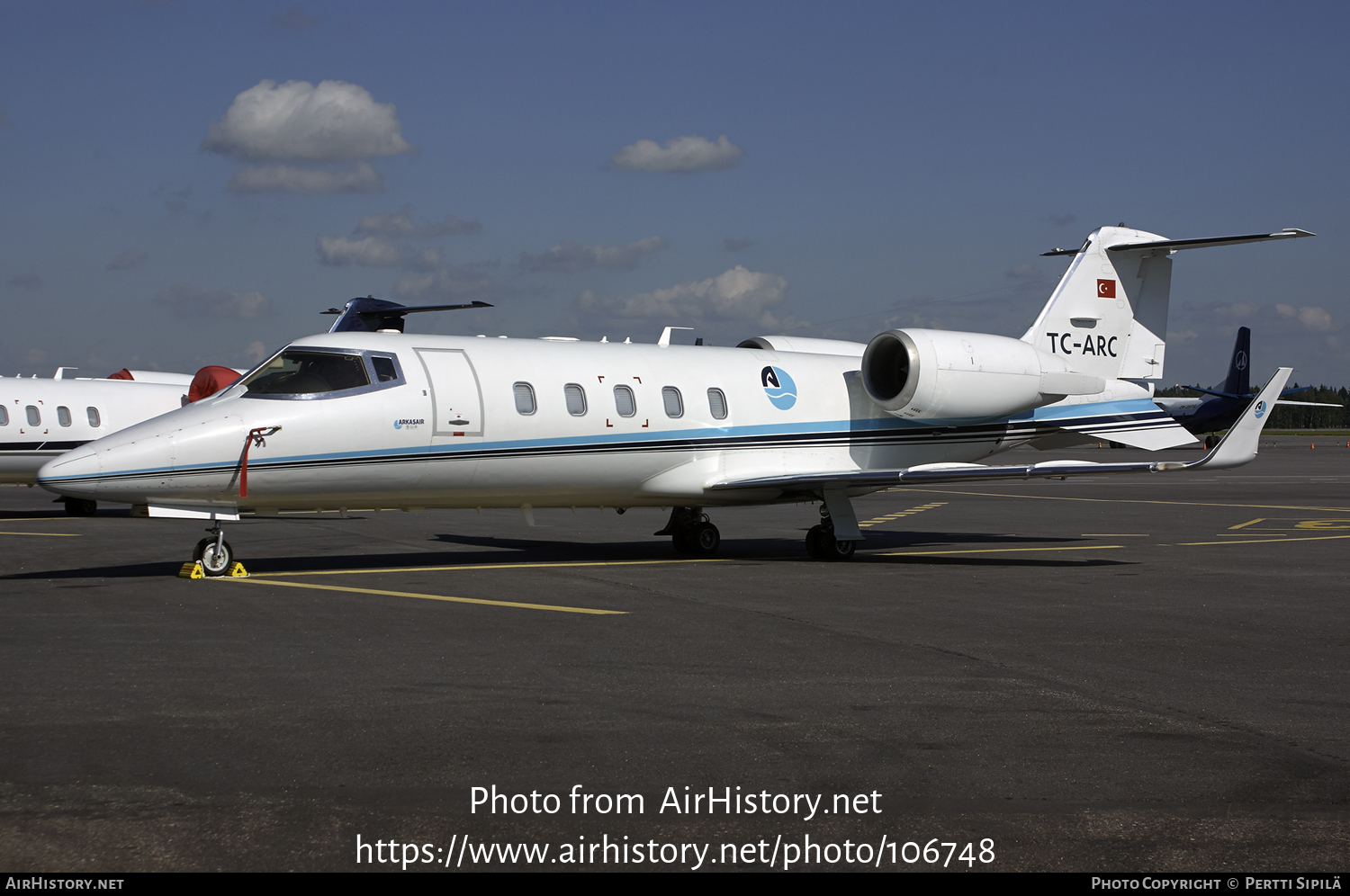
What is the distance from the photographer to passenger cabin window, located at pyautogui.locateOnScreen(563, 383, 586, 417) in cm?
1535

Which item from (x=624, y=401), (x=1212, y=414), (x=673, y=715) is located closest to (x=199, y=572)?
(x=624, y=401)

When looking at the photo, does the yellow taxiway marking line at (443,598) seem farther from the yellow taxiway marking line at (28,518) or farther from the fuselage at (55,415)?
the fuselage at (55,415)

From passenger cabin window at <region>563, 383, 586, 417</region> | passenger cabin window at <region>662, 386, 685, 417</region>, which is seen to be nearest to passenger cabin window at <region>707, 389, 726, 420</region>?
passenger cabin window at <region>662, 386, 685, 417</region>

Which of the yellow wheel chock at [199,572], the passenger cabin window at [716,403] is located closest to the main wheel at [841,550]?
the passenger cabin window at [716,403]

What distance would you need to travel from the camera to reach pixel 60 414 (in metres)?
25.5

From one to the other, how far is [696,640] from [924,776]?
160 inches

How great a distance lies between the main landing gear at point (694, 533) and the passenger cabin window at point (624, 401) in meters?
2.33

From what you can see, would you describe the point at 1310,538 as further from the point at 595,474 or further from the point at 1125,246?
the point at 595,474

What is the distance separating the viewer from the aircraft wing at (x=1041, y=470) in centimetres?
1461

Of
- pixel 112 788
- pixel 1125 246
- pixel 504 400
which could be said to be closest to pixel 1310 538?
pixel 1125 246

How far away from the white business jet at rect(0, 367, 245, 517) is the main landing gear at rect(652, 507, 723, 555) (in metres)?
11.8

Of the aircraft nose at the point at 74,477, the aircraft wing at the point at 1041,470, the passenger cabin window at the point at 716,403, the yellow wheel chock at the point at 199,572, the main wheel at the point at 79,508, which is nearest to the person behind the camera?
the aircraft nose at the point at 74,477

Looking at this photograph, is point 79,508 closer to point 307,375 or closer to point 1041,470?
point 307,375

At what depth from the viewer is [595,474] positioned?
15586 millimetres
